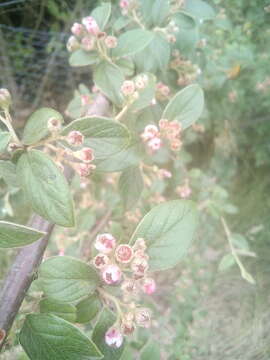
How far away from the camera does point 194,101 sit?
70cm

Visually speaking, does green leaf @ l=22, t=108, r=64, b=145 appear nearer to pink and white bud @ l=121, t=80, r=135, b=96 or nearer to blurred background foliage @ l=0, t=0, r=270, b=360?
pink and white bud @ l=121, t=80, r=135, b=96

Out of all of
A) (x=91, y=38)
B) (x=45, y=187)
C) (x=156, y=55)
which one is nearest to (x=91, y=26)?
(x=91, y=38)

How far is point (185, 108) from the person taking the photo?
69cm

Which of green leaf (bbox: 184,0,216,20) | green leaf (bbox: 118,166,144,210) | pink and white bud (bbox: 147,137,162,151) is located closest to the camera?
pink and white bud (bbox: 147,137,162,151)

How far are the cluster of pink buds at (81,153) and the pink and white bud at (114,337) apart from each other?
21cm

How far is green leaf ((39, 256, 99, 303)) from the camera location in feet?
1.67

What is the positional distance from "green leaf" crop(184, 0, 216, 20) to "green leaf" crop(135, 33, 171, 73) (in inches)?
4.8

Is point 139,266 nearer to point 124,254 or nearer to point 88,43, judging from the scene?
point 124,254

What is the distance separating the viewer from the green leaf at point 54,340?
45cm

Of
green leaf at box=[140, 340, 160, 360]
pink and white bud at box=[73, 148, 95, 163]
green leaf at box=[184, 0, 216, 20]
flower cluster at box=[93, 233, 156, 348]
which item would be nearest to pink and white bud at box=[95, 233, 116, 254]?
flower cluster at box=[93, 233, 156, 348]

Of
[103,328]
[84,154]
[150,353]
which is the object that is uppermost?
[84,154]

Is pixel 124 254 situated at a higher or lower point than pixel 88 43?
lower

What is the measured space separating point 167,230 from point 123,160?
0.49ft

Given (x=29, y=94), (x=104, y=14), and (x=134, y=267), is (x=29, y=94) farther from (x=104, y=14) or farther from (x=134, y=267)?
(x=134, y=267)
